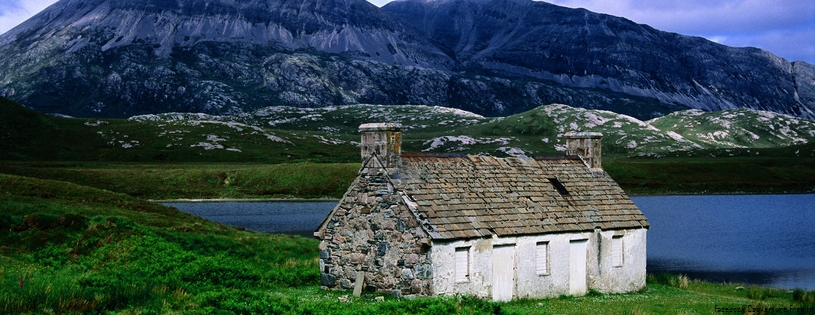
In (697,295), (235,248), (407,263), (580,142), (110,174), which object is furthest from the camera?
(110,174)

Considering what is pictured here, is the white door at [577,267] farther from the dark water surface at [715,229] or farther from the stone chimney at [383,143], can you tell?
the dark water surface at [715,229]

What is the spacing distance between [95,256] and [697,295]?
27235 millimetres

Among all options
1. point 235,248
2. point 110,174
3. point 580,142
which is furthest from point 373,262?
→ point 110,174

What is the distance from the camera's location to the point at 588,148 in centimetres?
3556

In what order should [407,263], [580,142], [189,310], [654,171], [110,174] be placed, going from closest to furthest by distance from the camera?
1. [189,310]
2. [407,263]
3. [580,142]
4. [110,174]
5. [654,171]

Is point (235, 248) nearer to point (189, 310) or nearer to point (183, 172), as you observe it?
point (189, 310)

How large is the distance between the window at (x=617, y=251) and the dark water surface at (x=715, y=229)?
54.8ft

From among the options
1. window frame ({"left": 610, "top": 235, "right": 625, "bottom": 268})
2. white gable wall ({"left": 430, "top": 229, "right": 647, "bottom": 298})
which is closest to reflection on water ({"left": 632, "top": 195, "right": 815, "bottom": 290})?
white gable wall ({"left": 430, "top": 229, "right": 647, "bottom": 298})

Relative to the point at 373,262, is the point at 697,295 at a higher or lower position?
lower

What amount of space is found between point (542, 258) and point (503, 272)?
8.30 feet

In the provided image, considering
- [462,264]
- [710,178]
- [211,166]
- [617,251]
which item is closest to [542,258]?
[462,264]

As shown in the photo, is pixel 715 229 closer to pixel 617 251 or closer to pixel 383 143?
pixel 617 251

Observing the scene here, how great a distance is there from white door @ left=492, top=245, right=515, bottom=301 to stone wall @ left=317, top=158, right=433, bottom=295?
2.96 m

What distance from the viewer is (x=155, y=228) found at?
42000 millimetres
